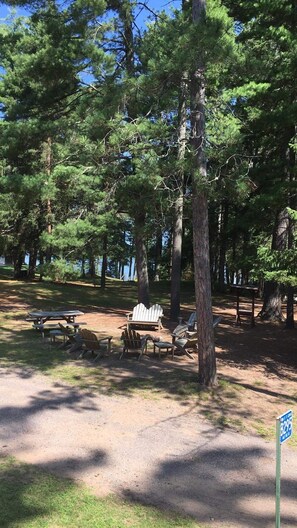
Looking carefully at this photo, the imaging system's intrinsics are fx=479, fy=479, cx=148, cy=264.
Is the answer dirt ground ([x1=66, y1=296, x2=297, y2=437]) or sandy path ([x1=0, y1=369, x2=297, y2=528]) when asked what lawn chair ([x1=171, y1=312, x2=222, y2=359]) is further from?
sandy path ([x1=0, y1=369, x2=297, y2=528])

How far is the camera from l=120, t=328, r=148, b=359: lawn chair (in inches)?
452

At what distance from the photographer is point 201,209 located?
9148 mm

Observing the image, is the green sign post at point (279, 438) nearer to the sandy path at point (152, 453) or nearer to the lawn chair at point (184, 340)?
the sandy path at point (152, 453)

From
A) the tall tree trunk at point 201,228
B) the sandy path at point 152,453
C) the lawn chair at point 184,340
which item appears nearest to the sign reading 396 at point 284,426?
the sandy path at point 152,453

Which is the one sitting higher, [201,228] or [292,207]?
[292,207]

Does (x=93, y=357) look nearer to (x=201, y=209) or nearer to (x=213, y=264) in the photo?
(x=201, y=209)

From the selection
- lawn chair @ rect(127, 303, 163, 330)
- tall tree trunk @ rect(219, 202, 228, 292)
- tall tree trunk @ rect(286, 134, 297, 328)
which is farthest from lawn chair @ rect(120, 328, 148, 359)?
tall tree trunk @ rect(219, 202, 228, 292)

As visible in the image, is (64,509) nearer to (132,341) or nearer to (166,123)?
(132,341)

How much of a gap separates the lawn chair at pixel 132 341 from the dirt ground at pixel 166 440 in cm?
53

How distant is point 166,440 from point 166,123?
9.09 metres

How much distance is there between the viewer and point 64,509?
4543mm

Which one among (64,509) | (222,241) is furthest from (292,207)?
(222,241)

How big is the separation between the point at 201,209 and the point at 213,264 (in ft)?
95.4

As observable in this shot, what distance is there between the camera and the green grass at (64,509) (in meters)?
4.31
